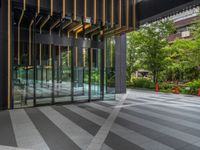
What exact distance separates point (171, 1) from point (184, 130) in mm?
6921

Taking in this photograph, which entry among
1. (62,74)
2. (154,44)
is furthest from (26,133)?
(154,44)

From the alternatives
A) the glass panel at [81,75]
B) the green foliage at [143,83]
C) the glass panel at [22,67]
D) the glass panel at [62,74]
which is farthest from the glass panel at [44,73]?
the green foliage at [143,83]

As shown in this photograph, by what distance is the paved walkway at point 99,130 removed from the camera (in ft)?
17.9

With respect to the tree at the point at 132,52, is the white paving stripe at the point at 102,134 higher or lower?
lower

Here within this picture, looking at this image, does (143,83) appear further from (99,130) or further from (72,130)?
(72,130)

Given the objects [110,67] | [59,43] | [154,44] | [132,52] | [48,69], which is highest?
[154,44]

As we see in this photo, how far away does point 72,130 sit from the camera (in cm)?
681

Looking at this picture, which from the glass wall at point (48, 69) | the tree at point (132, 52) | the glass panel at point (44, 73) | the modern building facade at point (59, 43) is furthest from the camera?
the tree at point (132, 52)

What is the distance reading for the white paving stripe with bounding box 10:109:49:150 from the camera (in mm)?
5414

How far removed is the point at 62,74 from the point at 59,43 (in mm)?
2263

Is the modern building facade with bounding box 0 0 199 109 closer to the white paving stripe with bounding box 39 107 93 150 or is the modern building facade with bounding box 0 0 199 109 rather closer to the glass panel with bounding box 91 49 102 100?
the glass panel with bounding box 91 49 102 100

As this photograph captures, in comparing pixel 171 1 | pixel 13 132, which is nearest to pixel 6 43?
pixel 13 132

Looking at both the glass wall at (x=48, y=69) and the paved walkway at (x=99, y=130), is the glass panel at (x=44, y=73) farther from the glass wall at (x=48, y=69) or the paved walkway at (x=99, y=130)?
the paved walkway at (x=99, y=130)

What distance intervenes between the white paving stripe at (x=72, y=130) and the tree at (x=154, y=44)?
1492cm
